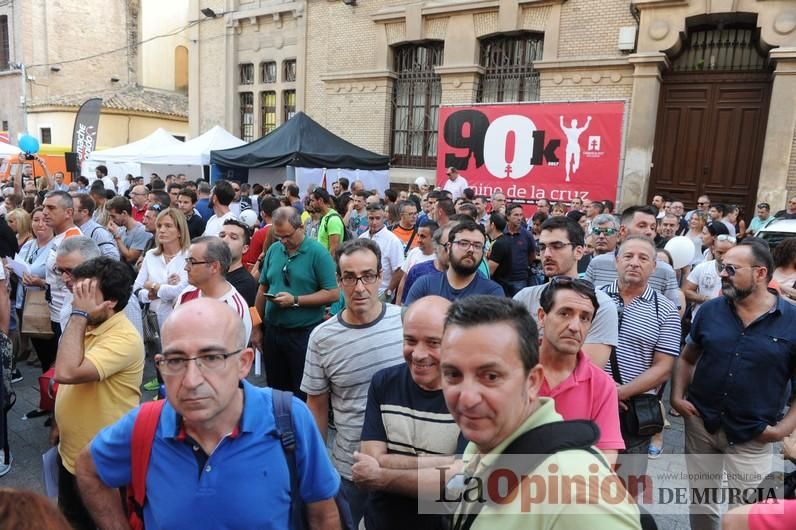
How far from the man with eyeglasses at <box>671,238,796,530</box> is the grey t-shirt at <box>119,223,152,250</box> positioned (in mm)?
5707

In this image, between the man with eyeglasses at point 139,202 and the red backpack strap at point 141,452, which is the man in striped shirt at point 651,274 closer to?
the red backpack strap at point 141,452

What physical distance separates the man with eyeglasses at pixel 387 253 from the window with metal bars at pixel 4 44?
32.7 m

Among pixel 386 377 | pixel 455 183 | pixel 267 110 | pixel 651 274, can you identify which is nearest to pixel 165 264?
pixel 386 377

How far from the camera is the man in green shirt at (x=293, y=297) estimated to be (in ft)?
13.8

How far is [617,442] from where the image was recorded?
205 cm

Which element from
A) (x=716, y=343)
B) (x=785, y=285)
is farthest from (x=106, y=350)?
(x=785, y=285)

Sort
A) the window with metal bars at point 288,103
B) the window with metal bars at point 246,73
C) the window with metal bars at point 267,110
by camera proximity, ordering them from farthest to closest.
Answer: the window with metal bars at point 246,73
the window with metal bars at point 267,110
the window with metal bars at point 288,103

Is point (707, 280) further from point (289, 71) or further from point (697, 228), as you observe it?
point (289, 71)

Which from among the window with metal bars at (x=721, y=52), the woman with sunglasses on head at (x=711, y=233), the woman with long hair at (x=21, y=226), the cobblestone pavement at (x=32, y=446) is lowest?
the cobblestone pavement at (x=32, y=446)

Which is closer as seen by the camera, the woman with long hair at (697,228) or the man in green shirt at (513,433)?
the man in green shirt at (513,433)

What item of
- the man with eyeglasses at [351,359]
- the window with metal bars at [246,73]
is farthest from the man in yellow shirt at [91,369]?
the window with metal bars at [246,73]

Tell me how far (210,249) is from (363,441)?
183 cm

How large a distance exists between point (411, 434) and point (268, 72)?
19.7 meters

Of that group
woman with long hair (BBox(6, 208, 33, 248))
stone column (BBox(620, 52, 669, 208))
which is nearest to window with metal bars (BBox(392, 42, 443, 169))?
stone column (BBox(620, 52, 669, 208))
